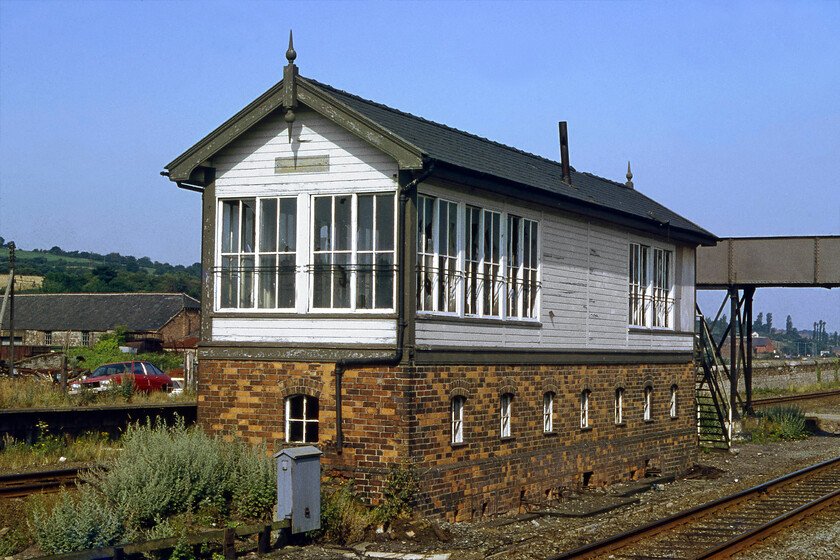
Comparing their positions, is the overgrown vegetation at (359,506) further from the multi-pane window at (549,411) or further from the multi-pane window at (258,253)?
the multi-pane window at (549,411)

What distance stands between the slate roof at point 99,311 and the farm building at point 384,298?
5300 centimetres

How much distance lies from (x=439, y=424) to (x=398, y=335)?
5.07 feet

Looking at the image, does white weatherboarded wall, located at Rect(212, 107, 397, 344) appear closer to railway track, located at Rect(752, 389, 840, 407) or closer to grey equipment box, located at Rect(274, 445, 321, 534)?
grey equipment box, located at Rect(274, 445, 321, 534)

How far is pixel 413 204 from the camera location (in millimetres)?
13570

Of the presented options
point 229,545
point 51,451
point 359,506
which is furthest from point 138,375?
point 229,545

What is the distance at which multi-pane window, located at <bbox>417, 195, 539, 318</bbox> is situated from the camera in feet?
46.5

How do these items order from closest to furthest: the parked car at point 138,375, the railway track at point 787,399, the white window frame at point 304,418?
the white window frame at point 304,418
the parked car at point 138,375
the railway track at point 787,399

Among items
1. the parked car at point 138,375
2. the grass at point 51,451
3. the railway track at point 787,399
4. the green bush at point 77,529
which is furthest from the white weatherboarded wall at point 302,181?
the railway track at point 787,399

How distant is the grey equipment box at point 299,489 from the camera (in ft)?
37.8

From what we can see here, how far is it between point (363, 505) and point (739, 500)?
689 cm

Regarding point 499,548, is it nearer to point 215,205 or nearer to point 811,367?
point 215,205

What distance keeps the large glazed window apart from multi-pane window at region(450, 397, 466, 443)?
2013mm

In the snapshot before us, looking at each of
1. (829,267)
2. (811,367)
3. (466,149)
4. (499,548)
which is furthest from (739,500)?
(811,367)

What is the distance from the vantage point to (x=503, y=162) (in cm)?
1697
